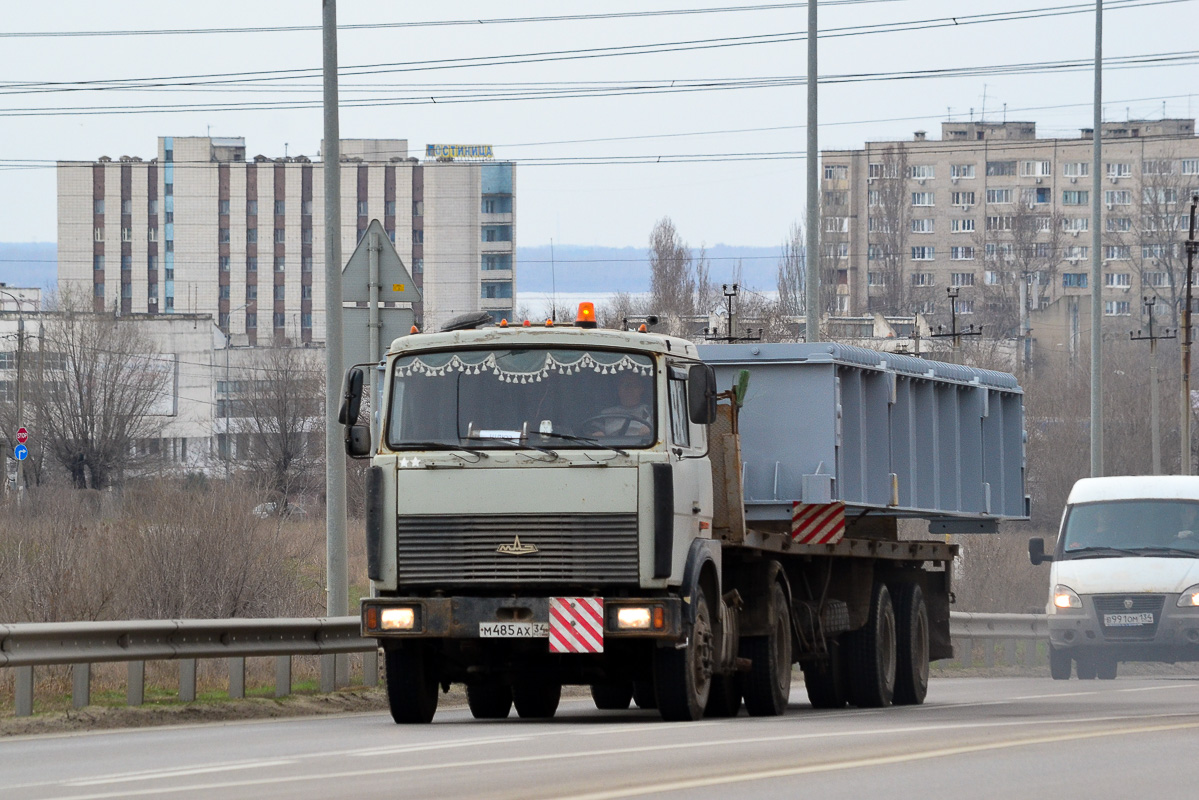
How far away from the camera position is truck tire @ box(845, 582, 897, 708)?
18.0 meters

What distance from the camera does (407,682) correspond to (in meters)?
13.3

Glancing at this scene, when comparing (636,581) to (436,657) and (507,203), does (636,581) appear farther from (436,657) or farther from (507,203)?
(507,203)

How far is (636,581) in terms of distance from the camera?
12508mm

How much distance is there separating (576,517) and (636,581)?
0.58 metres

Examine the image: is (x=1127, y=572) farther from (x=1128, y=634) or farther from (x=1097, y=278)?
(x=1097, y=278)

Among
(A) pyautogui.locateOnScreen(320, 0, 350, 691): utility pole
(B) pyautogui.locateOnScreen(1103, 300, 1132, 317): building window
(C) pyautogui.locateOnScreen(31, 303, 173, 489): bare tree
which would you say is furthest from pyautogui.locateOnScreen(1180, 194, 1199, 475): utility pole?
(B) pyautogui.locateOnScreen(1103, 300, 1132, 317): building window

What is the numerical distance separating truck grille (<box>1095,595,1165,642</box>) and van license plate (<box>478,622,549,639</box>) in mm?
12305

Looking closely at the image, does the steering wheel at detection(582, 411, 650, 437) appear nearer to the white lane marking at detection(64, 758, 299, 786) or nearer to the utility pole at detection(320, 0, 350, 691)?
the white lane marking at detection(64, 758, 299, 786)

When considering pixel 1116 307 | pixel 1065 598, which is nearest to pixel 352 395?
pixel 1065 598

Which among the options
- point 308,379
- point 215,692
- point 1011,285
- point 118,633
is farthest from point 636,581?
point 1011,285

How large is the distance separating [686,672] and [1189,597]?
11446 millimetres

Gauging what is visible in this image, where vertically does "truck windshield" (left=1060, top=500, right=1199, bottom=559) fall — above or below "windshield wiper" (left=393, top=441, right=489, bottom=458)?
below

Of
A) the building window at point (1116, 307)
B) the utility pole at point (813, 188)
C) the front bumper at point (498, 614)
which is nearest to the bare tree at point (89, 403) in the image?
the utility pole at point (813, 188)

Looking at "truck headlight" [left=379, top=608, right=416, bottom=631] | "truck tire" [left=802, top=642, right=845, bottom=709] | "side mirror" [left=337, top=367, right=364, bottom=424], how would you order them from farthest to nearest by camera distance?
"truck tire" [left=802, top=642, right=845, bottom=709] < "side mirror" [left=337, top=367, right=364, bottom=424] < "truck headlight" [left=379, top=608, right=416, bottom=631]
